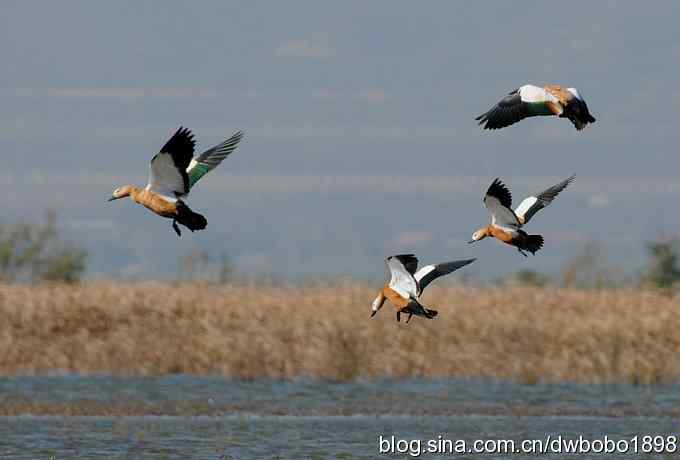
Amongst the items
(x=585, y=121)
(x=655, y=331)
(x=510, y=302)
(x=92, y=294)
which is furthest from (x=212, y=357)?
(x=585, y=121)

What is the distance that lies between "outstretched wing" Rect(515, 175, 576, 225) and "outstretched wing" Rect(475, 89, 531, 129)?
72 cm

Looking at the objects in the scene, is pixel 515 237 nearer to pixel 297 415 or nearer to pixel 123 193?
pixel 123 193

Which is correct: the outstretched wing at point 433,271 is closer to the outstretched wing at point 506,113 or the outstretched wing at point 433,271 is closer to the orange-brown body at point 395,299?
the orange-brown body at point 395,299

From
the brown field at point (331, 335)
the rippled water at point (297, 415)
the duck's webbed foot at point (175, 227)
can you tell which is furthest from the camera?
the brown field at point (331, 335)

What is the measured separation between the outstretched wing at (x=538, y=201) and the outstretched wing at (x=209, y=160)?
2821 millimetres

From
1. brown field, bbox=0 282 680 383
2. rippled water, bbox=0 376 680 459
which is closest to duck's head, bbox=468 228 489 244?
rippled water, bbox=0 376 680 459

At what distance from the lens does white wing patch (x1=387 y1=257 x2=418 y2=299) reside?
1236 centimetres

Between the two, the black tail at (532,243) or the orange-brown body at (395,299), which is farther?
the orange-brown body at (395,299)

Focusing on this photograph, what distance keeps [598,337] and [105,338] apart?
30.4 ft

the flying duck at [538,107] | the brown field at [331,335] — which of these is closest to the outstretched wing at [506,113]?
the flying duck at [538,107]

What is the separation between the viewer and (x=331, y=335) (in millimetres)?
26609

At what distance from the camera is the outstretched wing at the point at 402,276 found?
12352 millimetres

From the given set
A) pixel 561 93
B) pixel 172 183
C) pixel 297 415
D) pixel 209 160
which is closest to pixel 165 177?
pixel 172 183

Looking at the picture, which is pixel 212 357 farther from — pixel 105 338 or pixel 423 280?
pixel 423 280
